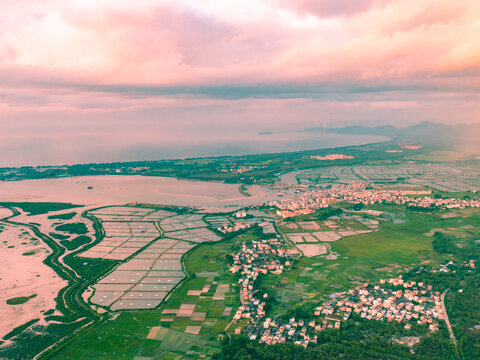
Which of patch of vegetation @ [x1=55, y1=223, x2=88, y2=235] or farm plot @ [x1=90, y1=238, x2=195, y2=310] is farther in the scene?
patch of vegetation @ [x1=55, y1=223, x2=88, y2=235]

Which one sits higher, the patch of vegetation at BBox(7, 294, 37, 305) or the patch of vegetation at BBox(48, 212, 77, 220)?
the patch of vegetation at BBox(48, 212, 77, 220)

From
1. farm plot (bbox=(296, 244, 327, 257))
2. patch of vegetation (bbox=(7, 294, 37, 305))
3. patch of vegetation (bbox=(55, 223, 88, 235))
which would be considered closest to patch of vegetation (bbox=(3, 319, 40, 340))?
patch of vegetation (bbox=(7, 294, 37, 305))

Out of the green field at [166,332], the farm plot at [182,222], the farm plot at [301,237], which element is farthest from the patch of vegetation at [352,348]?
the farm plot at [182,222]

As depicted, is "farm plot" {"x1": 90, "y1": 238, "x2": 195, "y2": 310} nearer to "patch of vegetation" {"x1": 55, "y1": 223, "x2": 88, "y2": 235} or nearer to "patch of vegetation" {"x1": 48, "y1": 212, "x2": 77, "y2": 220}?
"patch of vegetation" {"x1": 55, "y1": 223, "x2": 88, "y2": 235}

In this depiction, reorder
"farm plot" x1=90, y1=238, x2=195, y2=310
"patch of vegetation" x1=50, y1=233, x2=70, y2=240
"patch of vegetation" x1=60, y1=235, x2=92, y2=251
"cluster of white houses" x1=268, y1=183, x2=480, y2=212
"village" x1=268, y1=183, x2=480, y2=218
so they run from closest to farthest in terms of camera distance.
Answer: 1. "farm plot" x1=90, y1=238, x2=195, y2=310
2. "patch of vegetation" x1=60, y1=235, x2=92, y2=251
3. "patch of vegetation" x1=50, y1=233, x2=70, y2=240
4. "village" x1=268, y1=183, x2=480, y2=218
5. "cluster of white houses" x1=268, y1=183, x2=480, y2=212

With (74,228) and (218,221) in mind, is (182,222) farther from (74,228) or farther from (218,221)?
(74,228)

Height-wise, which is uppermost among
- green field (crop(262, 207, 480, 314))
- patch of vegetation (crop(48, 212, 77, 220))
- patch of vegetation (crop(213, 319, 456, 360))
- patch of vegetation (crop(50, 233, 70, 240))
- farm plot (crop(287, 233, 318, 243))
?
patch of vegetation (crop(48, 212, 77, 220))
